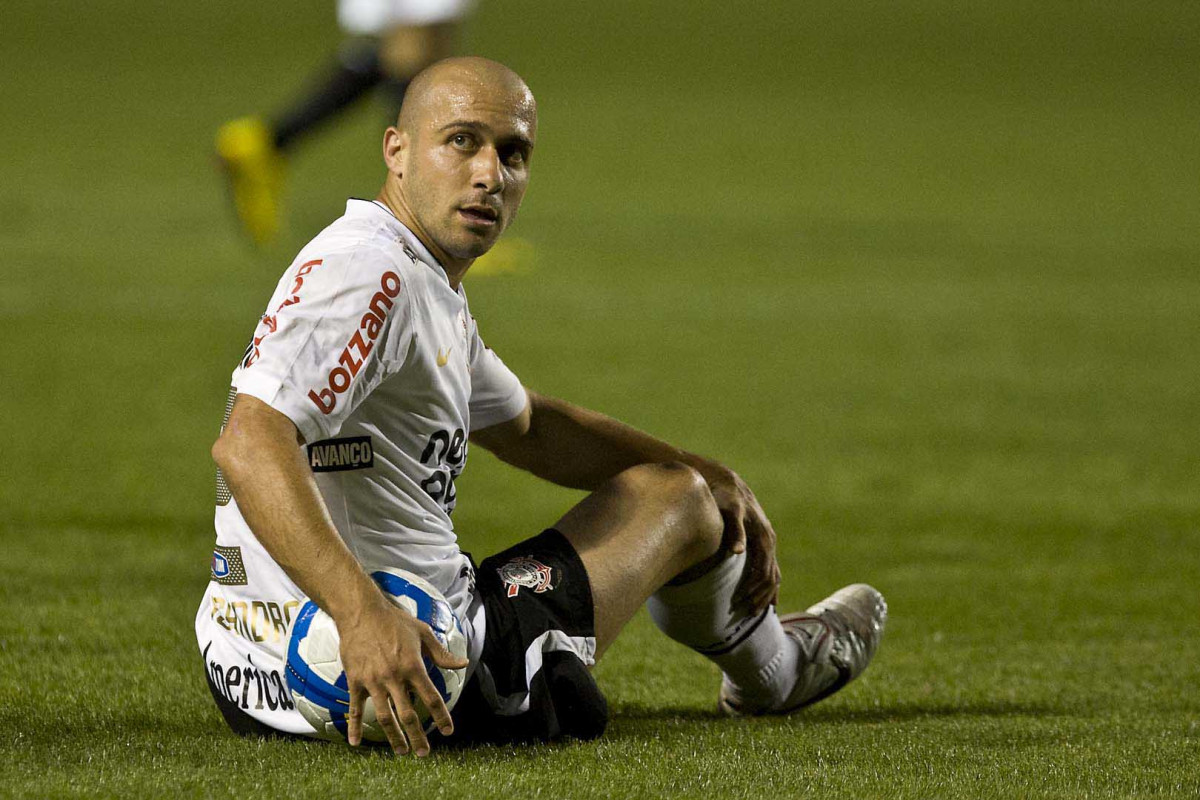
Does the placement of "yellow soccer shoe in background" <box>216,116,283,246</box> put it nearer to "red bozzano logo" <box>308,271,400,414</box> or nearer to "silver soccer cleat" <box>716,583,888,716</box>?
"silver soccer cleat" <box>716,583,888,716</box>

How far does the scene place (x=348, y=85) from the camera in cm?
862

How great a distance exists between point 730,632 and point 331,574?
915 millimetres

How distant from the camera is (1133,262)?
34.0 ft

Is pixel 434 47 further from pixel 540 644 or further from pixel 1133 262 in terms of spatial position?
pixel 540 644

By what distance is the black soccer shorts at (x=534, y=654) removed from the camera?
2.54 meters

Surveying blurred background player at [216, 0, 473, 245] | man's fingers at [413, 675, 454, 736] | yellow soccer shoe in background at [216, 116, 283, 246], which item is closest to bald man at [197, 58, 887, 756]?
man's fingers at [413, 675, 454, 736]

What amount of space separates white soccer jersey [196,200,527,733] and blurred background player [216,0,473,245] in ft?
18.7

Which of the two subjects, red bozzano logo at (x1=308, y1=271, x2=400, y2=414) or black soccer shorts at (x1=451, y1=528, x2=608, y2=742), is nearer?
red bozzano logo at (x1=308, y1=271, x2=400, y2=414)

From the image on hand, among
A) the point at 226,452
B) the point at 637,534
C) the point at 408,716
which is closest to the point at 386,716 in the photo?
the point at 408,716

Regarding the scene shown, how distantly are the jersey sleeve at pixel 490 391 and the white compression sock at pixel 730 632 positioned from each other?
38 centimetres

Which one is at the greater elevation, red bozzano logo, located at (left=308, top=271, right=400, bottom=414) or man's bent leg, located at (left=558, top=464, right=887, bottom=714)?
red bozzano logo, located at (left=308, top=271, right=400, bottom=414)

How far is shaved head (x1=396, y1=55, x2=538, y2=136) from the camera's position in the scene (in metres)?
2.57

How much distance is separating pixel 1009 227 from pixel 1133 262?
174 cm

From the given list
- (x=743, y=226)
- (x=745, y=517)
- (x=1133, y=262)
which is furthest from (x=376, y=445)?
(x=743, y=226)
